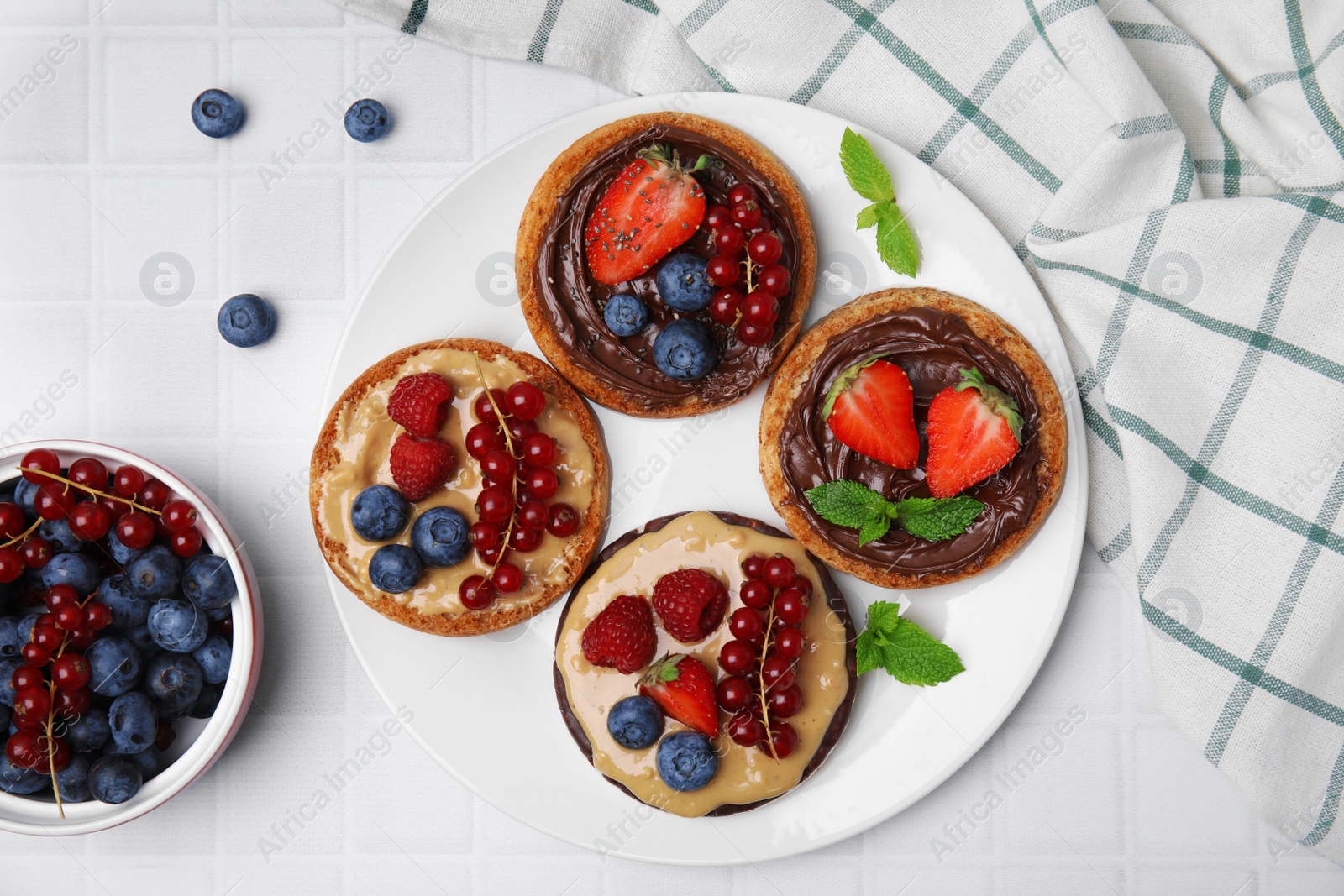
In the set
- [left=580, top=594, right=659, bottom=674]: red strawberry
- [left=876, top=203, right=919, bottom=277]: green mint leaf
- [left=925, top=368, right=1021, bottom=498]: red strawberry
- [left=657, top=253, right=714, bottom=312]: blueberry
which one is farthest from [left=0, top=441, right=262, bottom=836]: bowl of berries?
[left=876, top=203, right=919, bottom=277]: green mint leaf

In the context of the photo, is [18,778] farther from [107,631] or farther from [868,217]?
[868,217]

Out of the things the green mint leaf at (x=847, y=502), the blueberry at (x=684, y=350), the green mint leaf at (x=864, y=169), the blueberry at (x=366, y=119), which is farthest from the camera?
the blueberry at (x=366, y=119)

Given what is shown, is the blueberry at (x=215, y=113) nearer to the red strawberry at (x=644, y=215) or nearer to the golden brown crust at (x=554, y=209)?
the golden brown crust at (x=554, y=209)

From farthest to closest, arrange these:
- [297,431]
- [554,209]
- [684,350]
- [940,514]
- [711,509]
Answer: [297,431] < [711,509] < [554,209] < [940,514] < [684,350]

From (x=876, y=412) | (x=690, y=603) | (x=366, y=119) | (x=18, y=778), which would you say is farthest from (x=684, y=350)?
(x=18, y=778)

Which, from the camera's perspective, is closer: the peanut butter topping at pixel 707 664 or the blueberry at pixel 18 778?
the blueberry at pixel 18 778

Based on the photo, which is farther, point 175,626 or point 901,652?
point 901,652

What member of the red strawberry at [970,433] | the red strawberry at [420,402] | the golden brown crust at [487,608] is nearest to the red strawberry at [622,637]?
the golden brown crust at [487,608]
